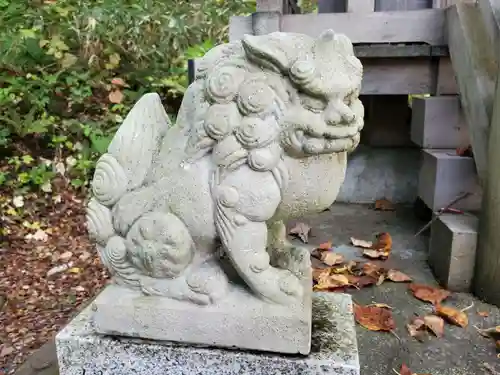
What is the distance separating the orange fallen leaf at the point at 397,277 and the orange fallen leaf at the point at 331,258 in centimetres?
30

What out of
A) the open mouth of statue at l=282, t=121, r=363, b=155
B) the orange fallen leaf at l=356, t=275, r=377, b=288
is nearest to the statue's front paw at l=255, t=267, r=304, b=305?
the open mouth of statue at l=282, t=121, r=363, b=155

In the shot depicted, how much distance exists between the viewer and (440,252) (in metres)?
2.59

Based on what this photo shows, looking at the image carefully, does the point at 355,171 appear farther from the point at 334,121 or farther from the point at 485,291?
the point at 334,121

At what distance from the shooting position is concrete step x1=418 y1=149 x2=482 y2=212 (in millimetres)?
2602

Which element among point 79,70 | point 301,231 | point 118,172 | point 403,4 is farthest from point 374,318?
point 79,70

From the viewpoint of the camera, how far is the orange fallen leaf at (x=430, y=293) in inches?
94.2

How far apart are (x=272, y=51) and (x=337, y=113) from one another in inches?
8.7

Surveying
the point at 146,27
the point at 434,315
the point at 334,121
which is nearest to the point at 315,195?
the point at 334,121

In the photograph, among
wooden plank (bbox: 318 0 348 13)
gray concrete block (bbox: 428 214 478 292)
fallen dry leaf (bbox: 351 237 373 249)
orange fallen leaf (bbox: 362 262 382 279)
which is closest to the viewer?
gray concrete block (bbox: 428 214 478 292)

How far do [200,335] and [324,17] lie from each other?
230cm

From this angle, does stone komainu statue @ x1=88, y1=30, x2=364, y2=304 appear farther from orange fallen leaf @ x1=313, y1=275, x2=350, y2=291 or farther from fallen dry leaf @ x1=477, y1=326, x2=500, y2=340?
fallen dry leaf @ x1=477, y1=326, x2=500, y2=340

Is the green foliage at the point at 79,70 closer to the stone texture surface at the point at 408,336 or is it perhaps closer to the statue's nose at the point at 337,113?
the stone texture surface at the point at 408,336

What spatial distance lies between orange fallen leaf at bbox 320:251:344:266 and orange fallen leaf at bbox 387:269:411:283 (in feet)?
0.98

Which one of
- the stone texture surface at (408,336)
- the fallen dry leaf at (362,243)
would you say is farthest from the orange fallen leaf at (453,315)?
the fallen dry leaf at (362,243)
